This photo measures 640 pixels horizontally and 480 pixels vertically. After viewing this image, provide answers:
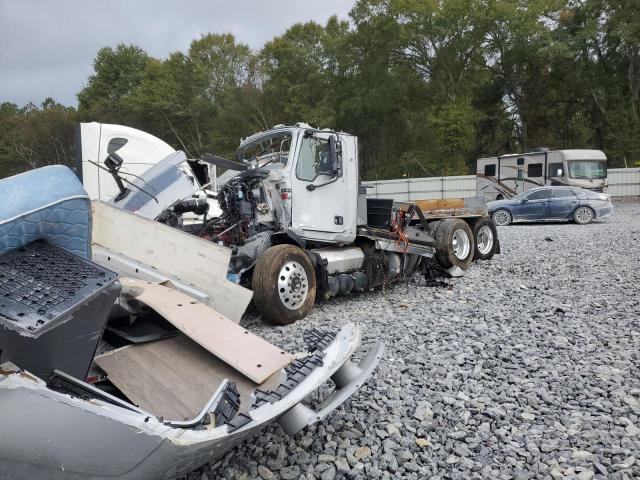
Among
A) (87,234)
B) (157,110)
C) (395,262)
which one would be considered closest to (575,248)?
(395,262)

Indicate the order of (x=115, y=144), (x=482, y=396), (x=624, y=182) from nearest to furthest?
(x=482, y=396), (x=115, y=144), (x=624, y=182)

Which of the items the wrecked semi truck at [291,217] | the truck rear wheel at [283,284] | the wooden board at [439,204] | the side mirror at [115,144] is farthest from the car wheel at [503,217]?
the truck rear wheel at [283,284]

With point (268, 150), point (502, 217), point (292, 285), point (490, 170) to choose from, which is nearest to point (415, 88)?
point (490, 170)

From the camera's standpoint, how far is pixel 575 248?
11.3 metres

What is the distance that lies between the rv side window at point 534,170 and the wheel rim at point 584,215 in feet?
21.5

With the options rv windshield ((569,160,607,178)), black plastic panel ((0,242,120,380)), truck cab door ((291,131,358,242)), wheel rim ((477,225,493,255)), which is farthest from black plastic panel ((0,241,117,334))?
rv windshield ((569,160,607,178))

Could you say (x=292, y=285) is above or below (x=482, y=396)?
above

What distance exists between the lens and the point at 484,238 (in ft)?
34.2

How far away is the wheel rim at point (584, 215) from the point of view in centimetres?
1783

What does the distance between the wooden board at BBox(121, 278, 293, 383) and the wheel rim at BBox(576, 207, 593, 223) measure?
17.1 m

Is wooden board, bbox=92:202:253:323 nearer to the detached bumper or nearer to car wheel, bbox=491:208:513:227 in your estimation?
the detached bumper

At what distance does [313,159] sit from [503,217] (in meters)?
13.9

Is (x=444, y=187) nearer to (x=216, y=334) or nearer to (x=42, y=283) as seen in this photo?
(x=216, y=334)

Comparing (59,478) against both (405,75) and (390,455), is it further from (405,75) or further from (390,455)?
(405,75)
